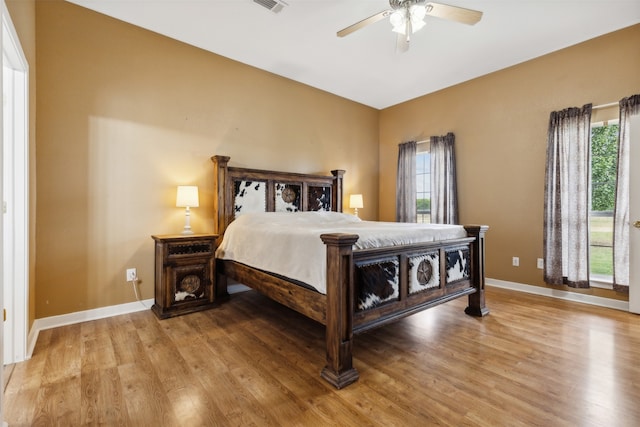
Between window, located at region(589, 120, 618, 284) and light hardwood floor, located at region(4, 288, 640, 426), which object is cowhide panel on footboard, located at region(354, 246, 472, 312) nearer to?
light hardwood floor, located at region(4, 288, 640, 426)

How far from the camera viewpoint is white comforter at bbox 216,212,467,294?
2.01 metres

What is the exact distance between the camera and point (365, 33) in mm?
3189

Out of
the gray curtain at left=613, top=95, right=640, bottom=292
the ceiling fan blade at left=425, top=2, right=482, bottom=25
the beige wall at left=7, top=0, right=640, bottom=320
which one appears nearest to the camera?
the ceiling fan blade at left=425, top=2, right=482, bottom=25

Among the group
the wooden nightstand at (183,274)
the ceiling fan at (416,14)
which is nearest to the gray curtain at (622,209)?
the ceiling fan at (416,14)

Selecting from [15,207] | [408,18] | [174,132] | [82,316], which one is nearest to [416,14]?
[408,18]

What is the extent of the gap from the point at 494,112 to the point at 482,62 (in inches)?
26.4

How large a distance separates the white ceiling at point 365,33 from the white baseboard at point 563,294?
281 cm

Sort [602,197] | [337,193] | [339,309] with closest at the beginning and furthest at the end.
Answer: [339,309] → [602,197] → [337,193]

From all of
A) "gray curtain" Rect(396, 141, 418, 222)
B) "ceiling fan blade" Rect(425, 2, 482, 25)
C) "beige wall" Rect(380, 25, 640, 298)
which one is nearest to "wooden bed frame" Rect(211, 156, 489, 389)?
"beige wall" Rect(380, 25, 640, 298)

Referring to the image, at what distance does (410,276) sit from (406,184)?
3.03 m

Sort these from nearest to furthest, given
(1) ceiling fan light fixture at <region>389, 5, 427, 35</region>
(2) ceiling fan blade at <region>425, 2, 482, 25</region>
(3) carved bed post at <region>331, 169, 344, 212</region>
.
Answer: (2) ceiling fan blade at <region>425, 2, 482, 25</region>
(1) ceiling fan light fixture at <region>389, 5, 427, 35</region>
(3) carved bed post at <region>331, 169, 344, 212</region>

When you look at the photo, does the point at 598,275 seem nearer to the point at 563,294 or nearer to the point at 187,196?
the point at 563,294

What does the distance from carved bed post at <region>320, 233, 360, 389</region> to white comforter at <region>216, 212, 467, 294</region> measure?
12 cm

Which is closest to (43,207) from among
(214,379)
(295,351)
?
(214,379)
